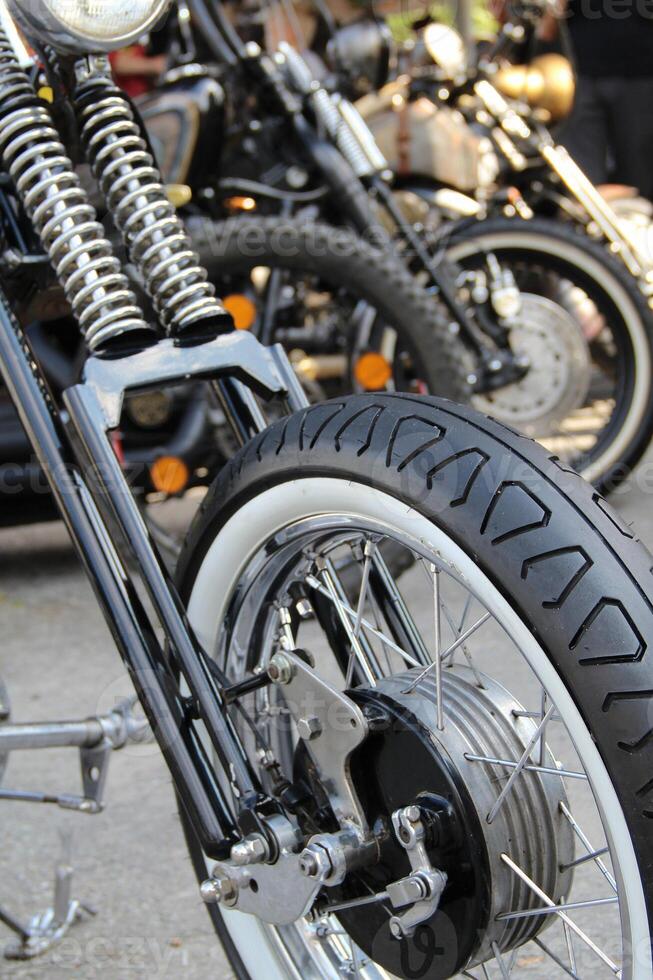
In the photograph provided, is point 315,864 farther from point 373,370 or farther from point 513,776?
point 373,370

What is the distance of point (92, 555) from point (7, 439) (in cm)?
224

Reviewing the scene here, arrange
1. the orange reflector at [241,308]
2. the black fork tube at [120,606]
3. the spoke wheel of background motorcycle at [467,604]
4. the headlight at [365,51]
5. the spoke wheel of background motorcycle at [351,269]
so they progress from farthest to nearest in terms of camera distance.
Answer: the headlight at [365,51] → the orange reflector at [241,308] → the spoke wheel of background motorcycle at [351,269] → the black fork tube at [120,606] → the spoke wheel of background motorcycle at [467,604]

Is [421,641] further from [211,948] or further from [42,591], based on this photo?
[42,591]

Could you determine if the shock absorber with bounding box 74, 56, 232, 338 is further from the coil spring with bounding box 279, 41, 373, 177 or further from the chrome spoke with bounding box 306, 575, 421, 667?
the coil spring with bounding box 279, 41, 373, 177

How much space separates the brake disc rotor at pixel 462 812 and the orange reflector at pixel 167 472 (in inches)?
89.5

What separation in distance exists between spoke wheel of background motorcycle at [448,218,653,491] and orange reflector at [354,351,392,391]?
61cm

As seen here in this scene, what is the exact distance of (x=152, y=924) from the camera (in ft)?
6.75

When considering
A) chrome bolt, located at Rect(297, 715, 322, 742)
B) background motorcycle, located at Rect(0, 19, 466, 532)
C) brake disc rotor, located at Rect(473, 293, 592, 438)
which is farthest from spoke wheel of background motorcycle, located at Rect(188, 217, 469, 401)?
chrome bolt, located at Rect(297, 715, 322, 742)

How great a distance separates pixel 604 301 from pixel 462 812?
3018 millimetres

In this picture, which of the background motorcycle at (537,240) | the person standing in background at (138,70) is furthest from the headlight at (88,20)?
the person standing in background at (138,70)

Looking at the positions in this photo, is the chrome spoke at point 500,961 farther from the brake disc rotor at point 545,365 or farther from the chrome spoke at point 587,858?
the brake disc rotor at point 545,365

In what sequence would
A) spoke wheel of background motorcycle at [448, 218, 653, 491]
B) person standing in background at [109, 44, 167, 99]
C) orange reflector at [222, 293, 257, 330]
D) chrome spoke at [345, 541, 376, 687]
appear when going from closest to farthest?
chrome spoke at [345, 541, 376, 687] < orange reflector at [222, 293, 257, 330] < spoke wheel of background motorcycle at [448, 218, 653, 491] < person standing in background at [109, 44, 167, 99]

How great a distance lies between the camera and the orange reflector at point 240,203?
393cm

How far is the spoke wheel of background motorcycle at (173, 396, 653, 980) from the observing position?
1.14 m
